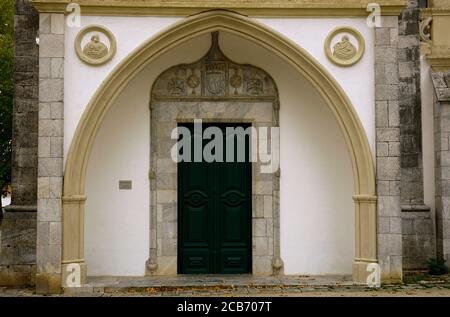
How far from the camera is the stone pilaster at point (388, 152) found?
31.2ft

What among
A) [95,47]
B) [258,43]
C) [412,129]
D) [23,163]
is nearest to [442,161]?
[412,129]

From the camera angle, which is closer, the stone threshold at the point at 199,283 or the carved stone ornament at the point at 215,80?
the stone threshold at the point at 199,283

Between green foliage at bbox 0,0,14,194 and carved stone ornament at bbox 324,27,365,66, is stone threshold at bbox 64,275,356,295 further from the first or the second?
green foliage at bbox 0,0,14,194

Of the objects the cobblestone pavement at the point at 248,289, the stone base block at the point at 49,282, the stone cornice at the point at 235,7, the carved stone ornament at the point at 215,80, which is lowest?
the cobblestone pavement at the point at 248,289

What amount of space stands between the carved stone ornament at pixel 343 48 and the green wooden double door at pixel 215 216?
2078mm

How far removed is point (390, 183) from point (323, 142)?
5.15ft

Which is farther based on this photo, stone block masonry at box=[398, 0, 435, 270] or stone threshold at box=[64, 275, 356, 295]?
stone block masonry at box=[398, 0, 435, 270]

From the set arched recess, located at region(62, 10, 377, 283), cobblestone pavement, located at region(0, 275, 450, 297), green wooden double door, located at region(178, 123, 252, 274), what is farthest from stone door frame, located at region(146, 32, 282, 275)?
arched recess, located at region(62, 10, 377, 283)

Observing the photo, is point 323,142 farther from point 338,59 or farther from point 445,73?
point 445,73

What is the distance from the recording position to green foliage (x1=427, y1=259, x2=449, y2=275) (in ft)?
34.5

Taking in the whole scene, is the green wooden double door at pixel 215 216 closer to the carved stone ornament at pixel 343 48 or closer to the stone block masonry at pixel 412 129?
the carved stone ornament at pixel 343 48

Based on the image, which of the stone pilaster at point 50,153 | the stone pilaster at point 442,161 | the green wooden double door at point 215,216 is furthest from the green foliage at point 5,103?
the stone pilaster at point 442,161

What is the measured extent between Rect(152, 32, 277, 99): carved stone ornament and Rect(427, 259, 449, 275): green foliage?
3.72m

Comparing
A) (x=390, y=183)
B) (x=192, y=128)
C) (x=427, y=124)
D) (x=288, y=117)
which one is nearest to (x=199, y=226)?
(x=192, y=128)
